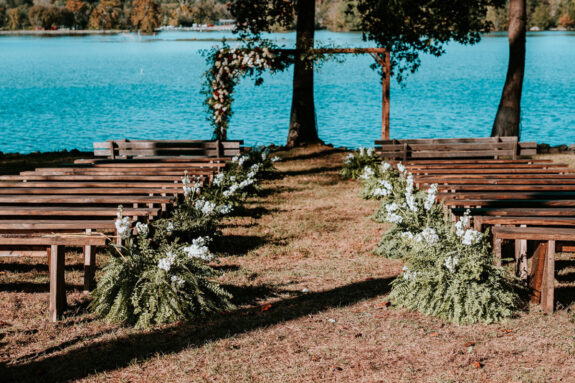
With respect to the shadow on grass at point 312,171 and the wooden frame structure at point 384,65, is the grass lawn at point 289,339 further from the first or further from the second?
the wooden frame structure at point 384,65

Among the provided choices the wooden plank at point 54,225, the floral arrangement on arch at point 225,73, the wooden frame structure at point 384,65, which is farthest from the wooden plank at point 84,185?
the wooden frame structure at point 384,65

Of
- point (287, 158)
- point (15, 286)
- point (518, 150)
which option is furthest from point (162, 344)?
point (287, 158)

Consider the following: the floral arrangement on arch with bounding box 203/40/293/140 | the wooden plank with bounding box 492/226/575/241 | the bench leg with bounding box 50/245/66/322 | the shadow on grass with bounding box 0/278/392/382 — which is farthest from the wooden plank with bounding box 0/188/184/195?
the floral arrangement on arch with bounding box 203/40/293/140

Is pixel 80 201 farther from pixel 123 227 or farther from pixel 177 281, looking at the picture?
pixel 177 281

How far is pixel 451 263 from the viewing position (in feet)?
20.2

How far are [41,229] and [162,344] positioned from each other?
2.19 m

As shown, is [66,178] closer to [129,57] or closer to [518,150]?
[518,150]

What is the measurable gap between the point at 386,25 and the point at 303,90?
9.73 feet

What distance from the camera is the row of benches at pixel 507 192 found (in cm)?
621

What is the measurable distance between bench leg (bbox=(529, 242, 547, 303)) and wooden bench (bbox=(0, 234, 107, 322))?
173 inches

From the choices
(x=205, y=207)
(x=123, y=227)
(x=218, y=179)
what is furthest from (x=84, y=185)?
(x=123, y=227)

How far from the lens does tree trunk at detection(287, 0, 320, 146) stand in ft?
56.7

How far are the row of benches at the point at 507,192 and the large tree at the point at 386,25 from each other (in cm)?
388

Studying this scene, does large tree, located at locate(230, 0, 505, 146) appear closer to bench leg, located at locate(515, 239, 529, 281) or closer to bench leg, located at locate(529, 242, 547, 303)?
bench leg, located at locate(515, 239, 529, 281)
